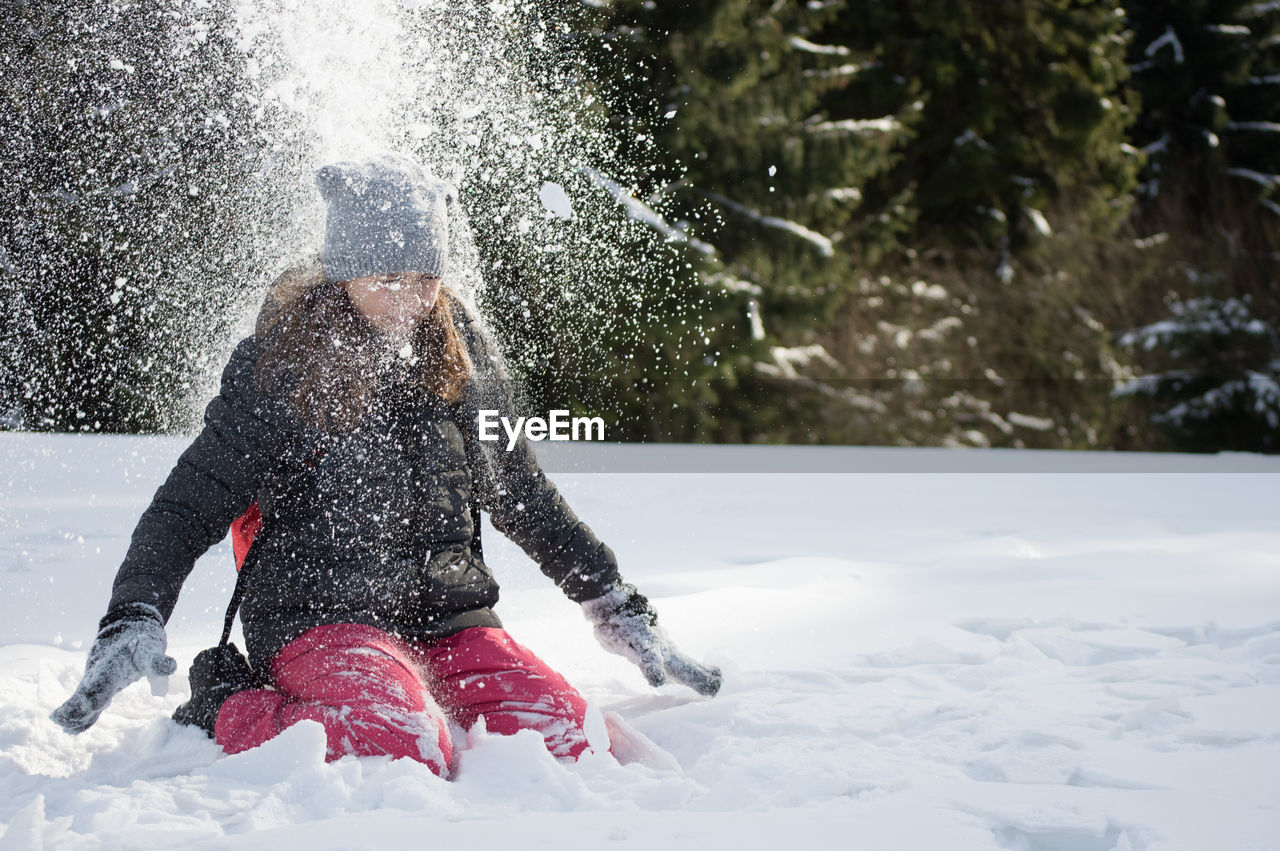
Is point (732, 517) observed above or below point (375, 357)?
below

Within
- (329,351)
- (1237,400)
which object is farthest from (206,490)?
(1237,400)

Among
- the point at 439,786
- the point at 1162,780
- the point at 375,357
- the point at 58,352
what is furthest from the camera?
the point at 58,352

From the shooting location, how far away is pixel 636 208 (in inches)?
334

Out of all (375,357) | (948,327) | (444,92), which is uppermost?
(444,92)

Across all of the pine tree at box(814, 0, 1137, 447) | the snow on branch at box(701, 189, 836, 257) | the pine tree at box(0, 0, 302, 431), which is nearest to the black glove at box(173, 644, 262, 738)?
the pine tree at box(0, 0, 302, 431)

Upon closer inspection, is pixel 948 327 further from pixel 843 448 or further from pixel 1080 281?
pixel 843 448

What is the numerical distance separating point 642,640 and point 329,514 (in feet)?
2.01

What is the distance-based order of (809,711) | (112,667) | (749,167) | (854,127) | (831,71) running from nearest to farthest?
(112,667) → (809,711) → (749,167) → (831,71) → (854,127)

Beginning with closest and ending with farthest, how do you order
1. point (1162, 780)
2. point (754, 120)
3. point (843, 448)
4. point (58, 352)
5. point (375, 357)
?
point (1162, 780) → point (375, 357) → point (58, 352) → point (754, 120) → point (843, 448)

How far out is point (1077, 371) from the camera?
11.8m

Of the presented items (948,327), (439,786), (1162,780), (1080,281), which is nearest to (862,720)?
(1162,780)

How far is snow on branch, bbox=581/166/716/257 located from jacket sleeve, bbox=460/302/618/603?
606cm

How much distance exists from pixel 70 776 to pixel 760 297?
8.05m

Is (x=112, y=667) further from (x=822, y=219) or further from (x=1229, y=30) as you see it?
(x=1229, y=30)
